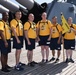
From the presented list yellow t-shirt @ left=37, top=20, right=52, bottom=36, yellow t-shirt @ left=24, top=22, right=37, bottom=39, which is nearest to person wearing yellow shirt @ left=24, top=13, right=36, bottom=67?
yellow t-shirt @ left=24, top=22, right=37, bottom=39

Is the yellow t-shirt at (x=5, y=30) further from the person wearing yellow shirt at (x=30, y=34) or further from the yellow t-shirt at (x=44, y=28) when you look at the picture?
the yellow t-shirt at (x=44, y=28)

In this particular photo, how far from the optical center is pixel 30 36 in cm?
677


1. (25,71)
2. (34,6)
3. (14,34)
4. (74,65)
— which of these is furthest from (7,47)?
(34,6)

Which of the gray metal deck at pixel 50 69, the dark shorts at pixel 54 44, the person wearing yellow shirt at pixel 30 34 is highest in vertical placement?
the person wearing yellow shirt at pixel 30 34

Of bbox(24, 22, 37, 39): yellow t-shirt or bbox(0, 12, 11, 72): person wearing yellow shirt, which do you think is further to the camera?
bbox(24, 22, 37, 39): yellow t-shirt

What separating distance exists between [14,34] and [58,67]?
1704mm

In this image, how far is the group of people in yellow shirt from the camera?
6.09 meters

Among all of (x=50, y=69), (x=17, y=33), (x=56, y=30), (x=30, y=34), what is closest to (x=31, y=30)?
(x=30, y=34)

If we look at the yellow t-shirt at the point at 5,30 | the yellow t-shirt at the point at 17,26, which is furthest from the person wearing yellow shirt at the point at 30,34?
the yellow t-shirt at the point at 5,30

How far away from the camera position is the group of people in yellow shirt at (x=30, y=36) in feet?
20.0

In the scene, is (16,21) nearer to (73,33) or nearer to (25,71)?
(25,71)

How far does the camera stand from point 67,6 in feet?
70.4

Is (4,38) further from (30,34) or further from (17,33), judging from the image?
(30,34)

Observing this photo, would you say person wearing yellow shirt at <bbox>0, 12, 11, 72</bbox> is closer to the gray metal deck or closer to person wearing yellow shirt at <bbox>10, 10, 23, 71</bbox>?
person wearing yellow shirt at <bbox>10, 10, 23, 71</bbox>
